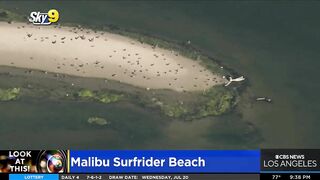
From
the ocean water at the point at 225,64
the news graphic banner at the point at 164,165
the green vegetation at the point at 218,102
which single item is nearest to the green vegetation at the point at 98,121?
the ocean water at the point at 225,64

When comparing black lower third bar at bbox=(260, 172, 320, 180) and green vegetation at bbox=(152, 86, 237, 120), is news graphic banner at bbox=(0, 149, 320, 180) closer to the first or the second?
black lower third bar at bbox=(260, 172, 320, 180)

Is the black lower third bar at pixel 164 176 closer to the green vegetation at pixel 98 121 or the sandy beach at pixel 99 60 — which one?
the green vegetation at pixel 98 121

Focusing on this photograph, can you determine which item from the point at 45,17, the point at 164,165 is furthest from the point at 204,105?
the point at 45,17

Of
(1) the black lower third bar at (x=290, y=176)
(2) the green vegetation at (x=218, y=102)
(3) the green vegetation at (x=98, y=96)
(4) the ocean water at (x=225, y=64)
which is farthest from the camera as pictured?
(3) the green vegetation at (x=98, y=96)

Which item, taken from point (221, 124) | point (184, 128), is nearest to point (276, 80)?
point (221, 124)

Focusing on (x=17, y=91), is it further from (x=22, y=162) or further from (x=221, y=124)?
(x=221, y=124)
